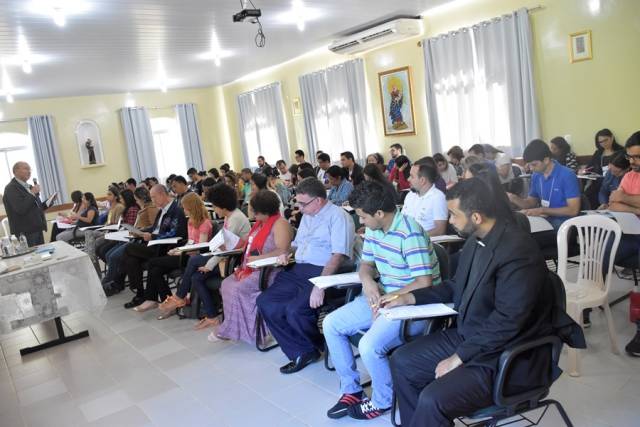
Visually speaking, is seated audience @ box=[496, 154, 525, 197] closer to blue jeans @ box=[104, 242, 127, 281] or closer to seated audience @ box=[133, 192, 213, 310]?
seated audience @ box=[133, 192, 213, 310]

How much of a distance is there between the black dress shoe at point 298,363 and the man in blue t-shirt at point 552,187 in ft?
5.79

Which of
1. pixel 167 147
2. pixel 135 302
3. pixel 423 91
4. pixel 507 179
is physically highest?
pixel 423 91

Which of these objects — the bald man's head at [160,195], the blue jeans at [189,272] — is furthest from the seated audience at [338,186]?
the blue jeans at [189,272]

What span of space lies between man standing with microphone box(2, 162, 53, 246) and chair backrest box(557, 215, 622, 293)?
221 inches

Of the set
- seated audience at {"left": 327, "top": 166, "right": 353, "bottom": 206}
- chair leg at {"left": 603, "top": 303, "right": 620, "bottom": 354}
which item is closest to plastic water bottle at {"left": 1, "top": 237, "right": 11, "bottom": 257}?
seated audience at {"left": 327, "top": 166, "right": 353, "bottom": 206}

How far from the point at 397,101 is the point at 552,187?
521 cm

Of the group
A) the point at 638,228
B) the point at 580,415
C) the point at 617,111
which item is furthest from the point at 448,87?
the point at 580,415

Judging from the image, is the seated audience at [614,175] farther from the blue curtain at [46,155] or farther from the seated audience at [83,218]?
the blue curtain at [46,155]

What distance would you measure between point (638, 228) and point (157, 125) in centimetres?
1101

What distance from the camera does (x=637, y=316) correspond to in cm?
287

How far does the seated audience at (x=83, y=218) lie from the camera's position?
7.33m

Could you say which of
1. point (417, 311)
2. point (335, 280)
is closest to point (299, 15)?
point (335, 280)

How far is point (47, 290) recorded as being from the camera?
4.12 m

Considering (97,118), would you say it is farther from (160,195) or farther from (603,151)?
(603,151)
